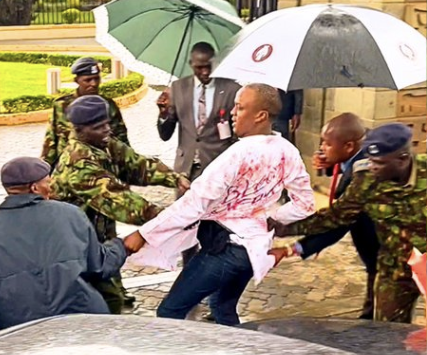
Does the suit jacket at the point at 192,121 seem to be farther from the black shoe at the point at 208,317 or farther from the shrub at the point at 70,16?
the shrub at the point at 70,16

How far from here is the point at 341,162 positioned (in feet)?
17.7

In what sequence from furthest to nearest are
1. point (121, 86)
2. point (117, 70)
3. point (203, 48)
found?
point (117, 70) → point (121, 86) → point (203, 48)

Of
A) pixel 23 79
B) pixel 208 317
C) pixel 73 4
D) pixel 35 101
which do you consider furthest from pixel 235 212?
pixel 73 4

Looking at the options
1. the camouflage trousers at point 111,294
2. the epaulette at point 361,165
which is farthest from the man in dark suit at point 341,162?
the camouflage trousers at point 111,294

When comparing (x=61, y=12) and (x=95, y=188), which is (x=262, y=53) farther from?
(x=61, y=12)

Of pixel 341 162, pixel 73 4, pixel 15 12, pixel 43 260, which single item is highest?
pixel 73 4

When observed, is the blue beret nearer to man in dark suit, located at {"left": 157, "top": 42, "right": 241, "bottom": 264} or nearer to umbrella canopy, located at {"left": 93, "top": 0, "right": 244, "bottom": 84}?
man in dark suit, located at {"left": 157, "top": 42, "right": 241, "bottom": 264}

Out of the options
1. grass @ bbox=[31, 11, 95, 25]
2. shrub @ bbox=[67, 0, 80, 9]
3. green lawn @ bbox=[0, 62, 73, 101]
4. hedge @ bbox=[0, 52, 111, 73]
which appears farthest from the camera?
shrub @ bbox=[67, 0, 80, 9]

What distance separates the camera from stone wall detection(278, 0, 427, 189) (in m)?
9.06

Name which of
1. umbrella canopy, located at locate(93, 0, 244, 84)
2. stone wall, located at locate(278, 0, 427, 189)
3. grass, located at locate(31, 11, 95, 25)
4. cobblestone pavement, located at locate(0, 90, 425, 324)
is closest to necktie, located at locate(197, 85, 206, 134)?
umbrella canopy, located at locate(93, 0, 244, 84)

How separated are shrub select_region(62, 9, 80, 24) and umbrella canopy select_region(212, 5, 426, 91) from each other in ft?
97.2

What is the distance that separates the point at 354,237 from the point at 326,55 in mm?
1080

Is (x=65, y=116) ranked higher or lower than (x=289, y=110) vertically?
higher

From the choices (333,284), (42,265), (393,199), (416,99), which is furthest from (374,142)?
(416,99)
